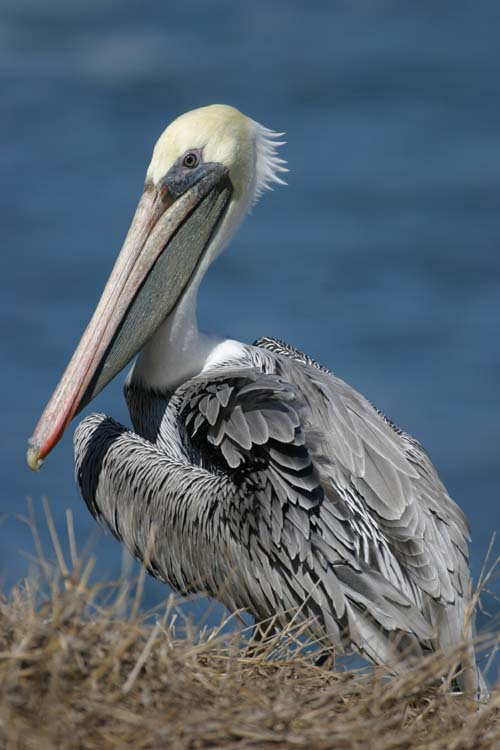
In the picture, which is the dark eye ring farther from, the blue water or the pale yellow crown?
the blue water

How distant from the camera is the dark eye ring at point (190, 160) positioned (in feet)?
20.0

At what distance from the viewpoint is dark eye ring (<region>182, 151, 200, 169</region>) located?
610cm

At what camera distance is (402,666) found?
4684mm

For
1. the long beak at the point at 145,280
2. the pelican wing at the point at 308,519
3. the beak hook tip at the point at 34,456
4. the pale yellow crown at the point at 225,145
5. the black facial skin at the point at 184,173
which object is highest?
the pale yellow crown at the point at 225,145

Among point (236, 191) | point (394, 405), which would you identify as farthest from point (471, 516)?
point (236, 191)

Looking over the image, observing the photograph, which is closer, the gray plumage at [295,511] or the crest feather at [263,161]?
the gray plumage at [295,511]

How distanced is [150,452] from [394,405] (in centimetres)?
1036

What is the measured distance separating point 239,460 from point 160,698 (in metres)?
1.62

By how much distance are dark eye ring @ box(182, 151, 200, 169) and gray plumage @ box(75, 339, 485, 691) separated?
2.93 feet

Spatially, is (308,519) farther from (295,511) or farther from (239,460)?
(239,460)

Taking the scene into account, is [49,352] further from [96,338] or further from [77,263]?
[96,338]

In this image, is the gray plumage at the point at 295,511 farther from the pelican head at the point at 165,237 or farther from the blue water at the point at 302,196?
the blue water at the point at 302,196

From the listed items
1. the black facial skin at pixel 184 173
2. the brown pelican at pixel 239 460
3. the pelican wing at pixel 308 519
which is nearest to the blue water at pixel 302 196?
the brown pelican at pixel 239 460

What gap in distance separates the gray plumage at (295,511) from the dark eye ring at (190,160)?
892mm
